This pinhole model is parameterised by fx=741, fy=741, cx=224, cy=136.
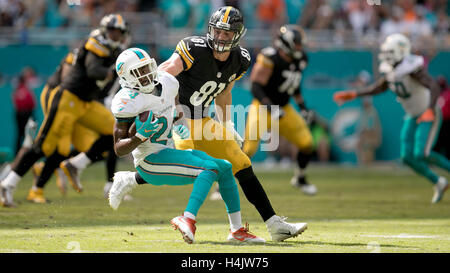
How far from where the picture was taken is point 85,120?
30.0 ft

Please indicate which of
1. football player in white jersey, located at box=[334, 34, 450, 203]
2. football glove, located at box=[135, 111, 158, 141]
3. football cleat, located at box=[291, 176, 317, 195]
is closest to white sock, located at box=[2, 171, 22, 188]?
football glove, located at box=[135, 111, 158, 141]

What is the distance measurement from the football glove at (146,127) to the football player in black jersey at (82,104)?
360 centimetres

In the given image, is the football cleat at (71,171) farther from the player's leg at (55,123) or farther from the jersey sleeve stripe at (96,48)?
the jersey sleeve stripe at (96,48)

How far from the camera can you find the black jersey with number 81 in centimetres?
598

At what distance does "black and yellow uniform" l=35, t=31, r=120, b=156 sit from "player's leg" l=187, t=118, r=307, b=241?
3107 millimetres

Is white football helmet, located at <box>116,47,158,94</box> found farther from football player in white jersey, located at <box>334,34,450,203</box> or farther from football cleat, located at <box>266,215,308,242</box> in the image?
football player in white jersey, located at <box>334,34,450,203</box>

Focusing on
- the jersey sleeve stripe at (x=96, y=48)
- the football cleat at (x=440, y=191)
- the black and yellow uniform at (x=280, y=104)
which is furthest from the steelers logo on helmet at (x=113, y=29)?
the football cleat at (x=440, y=191)

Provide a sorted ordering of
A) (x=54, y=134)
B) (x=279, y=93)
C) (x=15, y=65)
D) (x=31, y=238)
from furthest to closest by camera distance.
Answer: (x=15, y=65) < (x=279, y=93) < (x=54, y=134) < (x=31, y=238)

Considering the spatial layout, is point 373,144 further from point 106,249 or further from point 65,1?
point 106,249

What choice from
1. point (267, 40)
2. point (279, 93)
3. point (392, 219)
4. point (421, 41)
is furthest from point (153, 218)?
point (421, 41)

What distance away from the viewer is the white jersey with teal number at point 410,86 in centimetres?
991

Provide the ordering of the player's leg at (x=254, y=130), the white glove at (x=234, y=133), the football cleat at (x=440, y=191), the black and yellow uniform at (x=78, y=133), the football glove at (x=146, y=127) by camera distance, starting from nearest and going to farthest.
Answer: the football glove at (x=146, y=127) → the white glove at (x=234, y=133) → the black and yellow uniform at (x=78, y=133) → the football cleat at (x=440, y=191) → the player's leg at (x=254, y=130)

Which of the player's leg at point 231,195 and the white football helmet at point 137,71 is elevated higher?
the white football helmet at point 137,71

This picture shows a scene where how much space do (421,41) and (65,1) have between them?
7.84m
